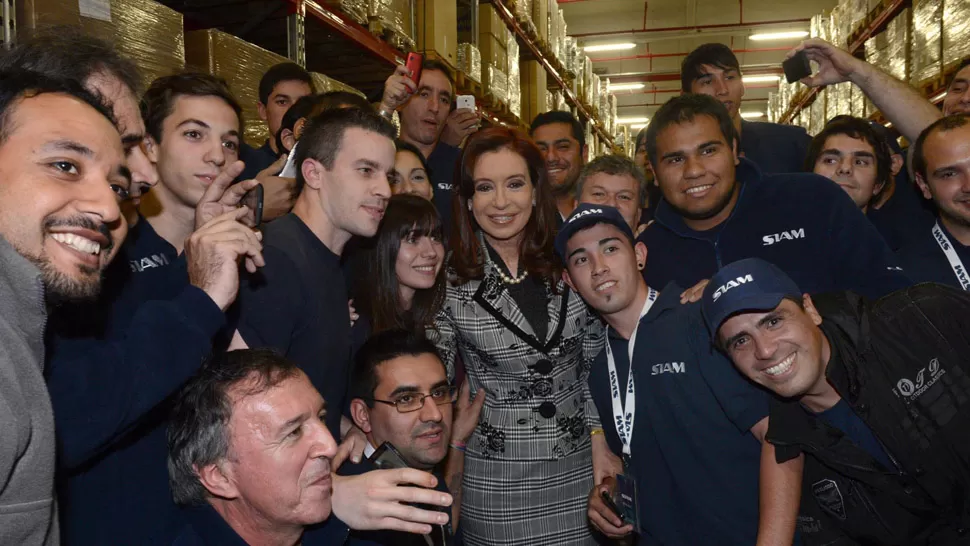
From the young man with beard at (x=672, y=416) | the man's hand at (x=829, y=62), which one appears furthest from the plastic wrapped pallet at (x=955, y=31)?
the young man with beard at (x=672, y=416)

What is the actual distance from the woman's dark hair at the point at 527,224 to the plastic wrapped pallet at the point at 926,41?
14.7 ft

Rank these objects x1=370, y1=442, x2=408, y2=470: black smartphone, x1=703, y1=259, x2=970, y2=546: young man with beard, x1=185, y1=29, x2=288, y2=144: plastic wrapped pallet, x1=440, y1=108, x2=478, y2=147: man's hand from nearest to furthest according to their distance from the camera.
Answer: x1=703, y1=259, x2=970, y2=546: young man with beard → x1=370, y1=442, x2=408, y2=470: black smartphone → x1=185, y1=29, x2=288, y2=144: plastic wrapped pallet → x1=440, y1=108, x2=478, y2=147: man's hand

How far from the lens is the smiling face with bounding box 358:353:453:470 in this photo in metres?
2.67

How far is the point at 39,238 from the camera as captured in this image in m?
1.27

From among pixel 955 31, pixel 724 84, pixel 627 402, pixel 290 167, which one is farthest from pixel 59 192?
pixel 955 31

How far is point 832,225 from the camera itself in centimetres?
282

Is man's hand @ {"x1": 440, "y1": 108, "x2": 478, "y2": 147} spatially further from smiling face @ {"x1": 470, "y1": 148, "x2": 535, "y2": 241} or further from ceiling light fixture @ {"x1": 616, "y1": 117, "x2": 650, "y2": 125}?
ceiling light fixture @ {"x1": 616, "y1": 117, "x2": 650, "y2": 125}

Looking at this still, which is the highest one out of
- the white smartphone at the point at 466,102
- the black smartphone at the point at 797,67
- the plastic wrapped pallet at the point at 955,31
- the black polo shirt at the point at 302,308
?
the plastic wrapped pallet at the point at 955,31

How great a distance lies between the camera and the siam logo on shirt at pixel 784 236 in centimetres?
283

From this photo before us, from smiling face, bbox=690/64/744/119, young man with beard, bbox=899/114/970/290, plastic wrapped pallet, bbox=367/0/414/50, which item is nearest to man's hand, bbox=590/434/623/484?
young man with beard, bbox=899/114/970/290

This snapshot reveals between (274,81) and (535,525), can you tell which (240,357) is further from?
(274,81)

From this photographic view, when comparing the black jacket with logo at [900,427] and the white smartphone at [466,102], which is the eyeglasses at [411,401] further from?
the white smartphone at [466,102]

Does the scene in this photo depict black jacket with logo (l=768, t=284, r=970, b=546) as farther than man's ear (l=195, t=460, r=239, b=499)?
Yes

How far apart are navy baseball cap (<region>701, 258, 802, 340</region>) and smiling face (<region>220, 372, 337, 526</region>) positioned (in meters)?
1.40
